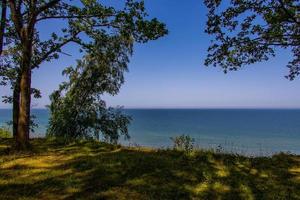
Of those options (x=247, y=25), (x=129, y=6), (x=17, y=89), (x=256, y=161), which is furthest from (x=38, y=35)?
(x=256, y=161)

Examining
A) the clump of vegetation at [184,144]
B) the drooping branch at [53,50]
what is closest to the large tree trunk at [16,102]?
the drooping branch at [53,50]

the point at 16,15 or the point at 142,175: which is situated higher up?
the point at 16,15

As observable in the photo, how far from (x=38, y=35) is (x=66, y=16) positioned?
3.74 m

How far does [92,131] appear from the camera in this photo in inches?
1196

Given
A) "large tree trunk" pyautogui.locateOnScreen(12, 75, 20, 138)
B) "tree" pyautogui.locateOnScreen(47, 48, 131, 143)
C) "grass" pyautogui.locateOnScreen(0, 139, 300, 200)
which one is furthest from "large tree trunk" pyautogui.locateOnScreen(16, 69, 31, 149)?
"tree" pyautogui.locateOnScreen(47, 48, 131, 143)

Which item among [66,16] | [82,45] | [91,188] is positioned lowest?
[91,188]

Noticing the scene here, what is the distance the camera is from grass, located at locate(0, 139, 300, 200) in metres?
9.55

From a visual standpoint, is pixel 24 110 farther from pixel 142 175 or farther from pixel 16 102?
pixel 142 175

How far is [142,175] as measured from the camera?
11102 millimetres

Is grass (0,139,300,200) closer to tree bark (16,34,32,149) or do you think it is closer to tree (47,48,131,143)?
tree bark (16,34,32,149)

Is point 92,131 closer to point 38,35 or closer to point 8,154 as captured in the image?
point 38,35

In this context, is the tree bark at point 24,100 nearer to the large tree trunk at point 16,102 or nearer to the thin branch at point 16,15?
the thin branch at point 16,15

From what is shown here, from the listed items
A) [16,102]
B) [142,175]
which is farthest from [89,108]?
[142,175]

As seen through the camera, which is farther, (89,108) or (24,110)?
(89,108)
